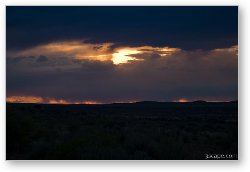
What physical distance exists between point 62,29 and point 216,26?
123 inches

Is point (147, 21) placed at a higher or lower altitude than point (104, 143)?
higher

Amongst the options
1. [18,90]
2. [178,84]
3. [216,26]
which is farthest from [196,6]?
[18,90]

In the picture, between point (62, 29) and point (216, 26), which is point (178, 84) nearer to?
point (216, 26)

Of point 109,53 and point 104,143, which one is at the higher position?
point 109,53

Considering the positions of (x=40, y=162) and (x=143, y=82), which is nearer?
(x=40, y=162)

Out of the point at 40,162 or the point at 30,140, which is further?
the point at 30,140

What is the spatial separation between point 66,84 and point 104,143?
1.49 metres

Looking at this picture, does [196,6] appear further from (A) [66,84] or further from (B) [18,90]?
(B) [18,90]

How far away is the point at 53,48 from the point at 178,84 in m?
2.70

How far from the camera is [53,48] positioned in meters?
12.3
